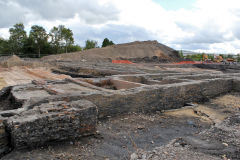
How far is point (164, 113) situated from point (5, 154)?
13.8 feet

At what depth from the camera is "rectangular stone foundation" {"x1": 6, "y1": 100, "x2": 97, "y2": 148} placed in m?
3.55

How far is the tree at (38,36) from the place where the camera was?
122 ft


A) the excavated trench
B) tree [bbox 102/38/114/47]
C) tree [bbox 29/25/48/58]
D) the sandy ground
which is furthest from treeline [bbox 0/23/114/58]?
the excavated trench

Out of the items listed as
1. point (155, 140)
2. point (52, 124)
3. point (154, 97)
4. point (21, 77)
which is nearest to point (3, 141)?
point (52, 124)

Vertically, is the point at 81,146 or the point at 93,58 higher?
the point at 93,58

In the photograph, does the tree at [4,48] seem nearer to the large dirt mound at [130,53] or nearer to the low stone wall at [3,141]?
the large dirt mound at [130,53]

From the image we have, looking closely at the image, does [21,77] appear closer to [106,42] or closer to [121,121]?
[121,121]

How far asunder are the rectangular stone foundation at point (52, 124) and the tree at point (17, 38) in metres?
37.2

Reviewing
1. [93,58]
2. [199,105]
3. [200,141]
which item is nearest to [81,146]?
[200,141]

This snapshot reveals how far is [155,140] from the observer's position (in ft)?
15.1

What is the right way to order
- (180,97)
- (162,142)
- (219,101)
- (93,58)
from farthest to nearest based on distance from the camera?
(93,58), (219,101), (180,97), (162,142)

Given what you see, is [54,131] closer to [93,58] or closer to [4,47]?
[93,58]

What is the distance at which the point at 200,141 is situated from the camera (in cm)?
369

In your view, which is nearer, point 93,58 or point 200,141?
point 200,141
